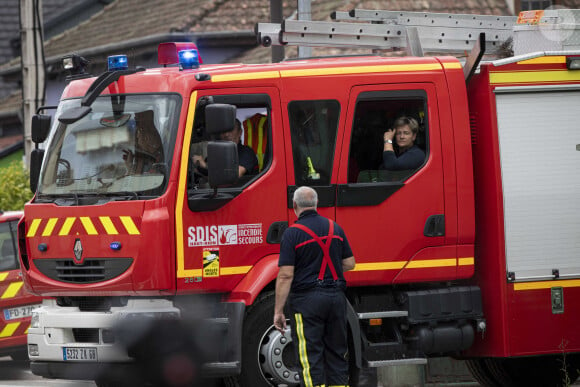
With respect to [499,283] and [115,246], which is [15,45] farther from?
[499,283]

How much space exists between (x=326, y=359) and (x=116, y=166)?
2.23 meters

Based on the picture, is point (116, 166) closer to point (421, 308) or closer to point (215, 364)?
point (215, 364)

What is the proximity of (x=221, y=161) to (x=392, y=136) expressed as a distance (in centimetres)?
161

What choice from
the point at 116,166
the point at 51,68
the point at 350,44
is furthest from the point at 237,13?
the point at 116,166

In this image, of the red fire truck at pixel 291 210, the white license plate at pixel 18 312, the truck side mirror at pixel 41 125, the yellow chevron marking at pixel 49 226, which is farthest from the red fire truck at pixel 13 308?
the yellow chevron marking at pixel 49 226

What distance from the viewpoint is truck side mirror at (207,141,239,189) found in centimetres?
909

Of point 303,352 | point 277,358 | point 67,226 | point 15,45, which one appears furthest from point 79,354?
point 15,45

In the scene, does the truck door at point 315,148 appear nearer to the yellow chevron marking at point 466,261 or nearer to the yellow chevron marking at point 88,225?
the yellow chevron marking at point 466,261

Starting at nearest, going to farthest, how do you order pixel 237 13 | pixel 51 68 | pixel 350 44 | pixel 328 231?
pixel 328 231
pixel 350 44
pixel 237 13
pixel 51 68

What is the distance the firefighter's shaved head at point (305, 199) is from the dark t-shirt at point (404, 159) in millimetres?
1061

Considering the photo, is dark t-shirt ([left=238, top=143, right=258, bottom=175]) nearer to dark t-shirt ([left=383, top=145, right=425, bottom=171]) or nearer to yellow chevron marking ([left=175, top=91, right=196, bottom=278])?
yellow chevron marking ([left=175, top=91, right=196, bottom=278])

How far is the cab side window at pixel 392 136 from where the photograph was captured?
982cm

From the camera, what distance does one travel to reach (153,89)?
9547 mm

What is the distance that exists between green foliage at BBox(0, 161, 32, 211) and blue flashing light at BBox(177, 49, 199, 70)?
1046cm
